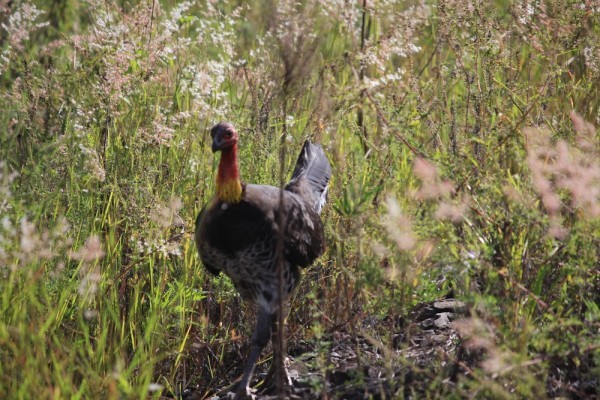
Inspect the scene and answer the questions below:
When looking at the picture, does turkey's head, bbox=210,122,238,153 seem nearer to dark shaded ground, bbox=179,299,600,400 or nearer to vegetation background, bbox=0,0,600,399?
vegetation background, bbox=0,0,600,399

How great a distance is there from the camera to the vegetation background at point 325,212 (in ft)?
11.7

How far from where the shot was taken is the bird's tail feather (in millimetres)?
5418

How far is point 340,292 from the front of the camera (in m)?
4.82

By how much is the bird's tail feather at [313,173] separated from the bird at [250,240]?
0.65 m

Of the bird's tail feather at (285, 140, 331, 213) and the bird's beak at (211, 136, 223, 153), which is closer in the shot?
the bird's beak at (211, 136, 223, 153)

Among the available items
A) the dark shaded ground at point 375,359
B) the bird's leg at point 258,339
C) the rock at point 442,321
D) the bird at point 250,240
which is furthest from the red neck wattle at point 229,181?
the rock at point 442,321

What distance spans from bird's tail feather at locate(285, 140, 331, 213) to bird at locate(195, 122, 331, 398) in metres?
0.65

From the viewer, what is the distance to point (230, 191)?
14.8ft

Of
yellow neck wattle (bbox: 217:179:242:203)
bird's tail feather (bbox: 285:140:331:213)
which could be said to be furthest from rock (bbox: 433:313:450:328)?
yellow neck wattle (bbox: 217:179:242:203)

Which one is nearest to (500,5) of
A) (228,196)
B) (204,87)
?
(204,87)

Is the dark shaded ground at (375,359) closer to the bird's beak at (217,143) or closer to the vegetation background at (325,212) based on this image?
the vegetation background at (325,212)

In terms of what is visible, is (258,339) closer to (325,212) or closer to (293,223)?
(293,223)

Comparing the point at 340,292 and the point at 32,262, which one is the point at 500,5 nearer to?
the point at 340,292

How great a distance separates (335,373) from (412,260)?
2.24 ft
